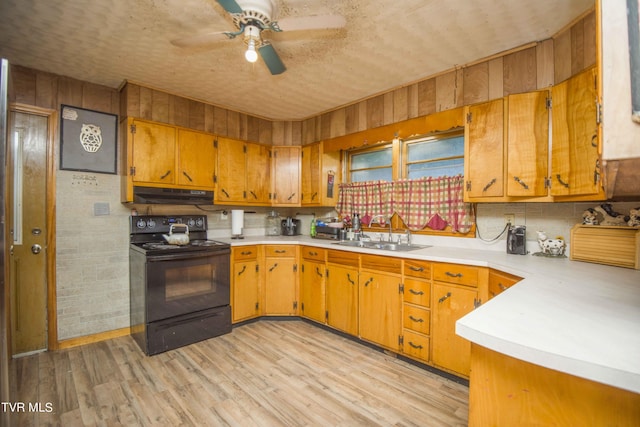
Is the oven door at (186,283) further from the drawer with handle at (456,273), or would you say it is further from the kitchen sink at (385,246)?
the drawer with handle at (456,273)

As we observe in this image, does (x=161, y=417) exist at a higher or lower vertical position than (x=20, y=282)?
lower

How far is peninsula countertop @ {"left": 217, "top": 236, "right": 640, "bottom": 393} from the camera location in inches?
25.9

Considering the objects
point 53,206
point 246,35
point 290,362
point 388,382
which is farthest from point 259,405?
point 53,206

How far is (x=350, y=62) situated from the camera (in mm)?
2432

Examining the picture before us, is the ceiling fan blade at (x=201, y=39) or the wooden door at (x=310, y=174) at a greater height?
the ceiling fan blade at (x=201, y=39)

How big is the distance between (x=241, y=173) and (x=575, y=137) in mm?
3143

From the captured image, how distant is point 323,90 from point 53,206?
2.79 meters

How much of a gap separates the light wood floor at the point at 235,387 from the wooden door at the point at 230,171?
5.35 feet

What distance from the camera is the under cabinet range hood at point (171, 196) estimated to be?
2782mm

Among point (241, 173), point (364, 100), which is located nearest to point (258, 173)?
point (241, 173)

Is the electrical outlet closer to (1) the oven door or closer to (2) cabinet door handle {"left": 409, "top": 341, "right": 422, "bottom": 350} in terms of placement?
(2) cabinet door handle {"left": 409, "top": 341, "right": 422, "bottom": 350}

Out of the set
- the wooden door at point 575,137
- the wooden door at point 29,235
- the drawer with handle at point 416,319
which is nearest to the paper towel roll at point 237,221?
the wooden door at point 29,235

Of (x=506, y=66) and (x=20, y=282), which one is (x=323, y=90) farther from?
(x=20, y=282)

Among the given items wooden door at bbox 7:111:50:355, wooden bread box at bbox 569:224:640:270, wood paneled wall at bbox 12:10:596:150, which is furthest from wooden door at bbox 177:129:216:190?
wooden bread box at bbox 569:224:640:270
